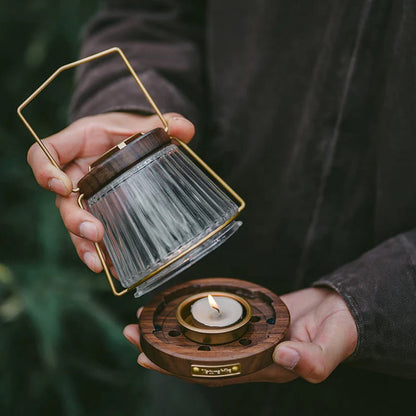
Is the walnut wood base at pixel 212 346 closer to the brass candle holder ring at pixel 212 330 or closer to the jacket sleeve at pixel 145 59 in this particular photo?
the brass candle holder ring at pixel 212 330

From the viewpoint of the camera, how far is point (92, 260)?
0.83 metres

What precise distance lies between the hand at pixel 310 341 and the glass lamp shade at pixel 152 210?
0.18 m

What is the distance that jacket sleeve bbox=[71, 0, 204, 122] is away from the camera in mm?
1163

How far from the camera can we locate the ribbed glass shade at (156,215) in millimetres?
772

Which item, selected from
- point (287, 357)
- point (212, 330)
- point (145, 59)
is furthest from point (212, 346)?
point (145, 59)

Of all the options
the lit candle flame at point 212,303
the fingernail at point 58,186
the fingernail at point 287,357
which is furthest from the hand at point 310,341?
the fingernail at point 58,186

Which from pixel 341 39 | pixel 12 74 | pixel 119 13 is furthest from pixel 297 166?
pixel 12 74

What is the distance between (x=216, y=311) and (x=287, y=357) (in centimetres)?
17

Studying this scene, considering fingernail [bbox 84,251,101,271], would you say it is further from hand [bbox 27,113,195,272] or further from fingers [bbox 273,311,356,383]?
fingers [bbox 273,311,356,383]

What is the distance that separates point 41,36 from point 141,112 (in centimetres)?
119

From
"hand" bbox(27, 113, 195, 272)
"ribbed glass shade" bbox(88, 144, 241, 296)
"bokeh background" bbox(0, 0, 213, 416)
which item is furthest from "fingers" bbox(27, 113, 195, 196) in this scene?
"bokeh background" bbox(0, 0, 213, 416)

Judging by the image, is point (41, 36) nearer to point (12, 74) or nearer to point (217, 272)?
point (12, 74)

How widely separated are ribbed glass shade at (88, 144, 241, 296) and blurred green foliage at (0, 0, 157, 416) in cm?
111

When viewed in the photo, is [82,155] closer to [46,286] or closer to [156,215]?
[156,215]
